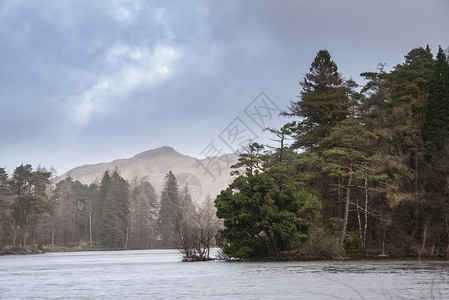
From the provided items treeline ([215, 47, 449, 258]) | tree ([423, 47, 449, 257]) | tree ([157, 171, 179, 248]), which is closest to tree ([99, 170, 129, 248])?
tree ([157, 171, 179, 248])

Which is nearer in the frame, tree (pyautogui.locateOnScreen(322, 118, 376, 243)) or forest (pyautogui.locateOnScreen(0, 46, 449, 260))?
forest (pyautogui.locateOnScreen(0, 46, 449, 260))

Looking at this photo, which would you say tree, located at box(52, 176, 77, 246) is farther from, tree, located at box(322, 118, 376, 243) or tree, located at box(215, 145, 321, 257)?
tree, located at box(322, 118, 376, 243)

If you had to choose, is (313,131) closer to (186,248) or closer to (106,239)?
(186,248)

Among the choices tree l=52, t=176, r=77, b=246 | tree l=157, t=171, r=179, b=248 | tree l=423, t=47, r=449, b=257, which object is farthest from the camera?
tree l=157, t=171, r=179, b=248

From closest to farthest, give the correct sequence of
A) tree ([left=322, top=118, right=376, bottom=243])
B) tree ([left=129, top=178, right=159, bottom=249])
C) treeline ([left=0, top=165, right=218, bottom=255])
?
tree ([left=322, top=118, right=376, bottom=243]), treeline ([left=0, top=165, right=218, bottom=255]), tree ([left=129, top=178, right=159, bottom=249])

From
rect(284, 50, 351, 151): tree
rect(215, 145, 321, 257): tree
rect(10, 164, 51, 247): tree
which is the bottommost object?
rect(215, 145, 321, 257): tree

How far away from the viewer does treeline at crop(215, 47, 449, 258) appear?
40.9m

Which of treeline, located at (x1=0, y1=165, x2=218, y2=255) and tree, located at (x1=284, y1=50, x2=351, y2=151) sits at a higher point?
tree, located at (x1=284, y1=50, x2=351, y2=151)

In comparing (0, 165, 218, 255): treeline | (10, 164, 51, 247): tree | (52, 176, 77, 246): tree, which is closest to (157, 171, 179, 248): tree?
(0, 165, 218, 255): treeline

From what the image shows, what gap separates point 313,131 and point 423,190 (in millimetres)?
14903

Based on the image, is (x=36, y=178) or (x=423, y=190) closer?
(x=423, y=190)

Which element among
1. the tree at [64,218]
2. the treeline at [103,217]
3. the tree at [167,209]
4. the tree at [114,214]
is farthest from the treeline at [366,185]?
the tree at [64,218]

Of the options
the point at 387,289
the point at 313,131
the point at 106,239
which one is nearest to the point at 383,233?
the point at 313,131

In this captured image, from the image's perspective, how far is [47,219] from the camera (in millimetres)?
86250
